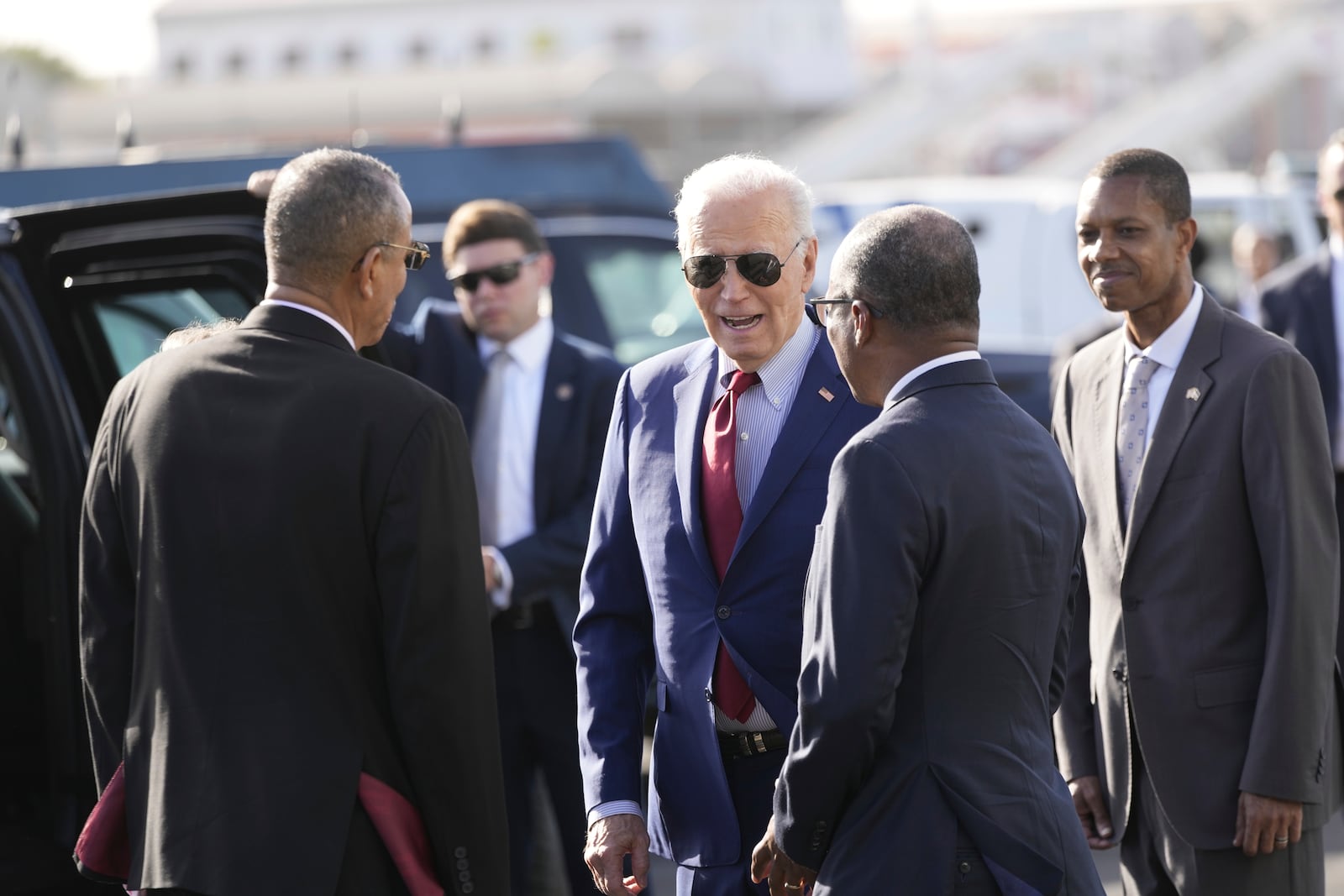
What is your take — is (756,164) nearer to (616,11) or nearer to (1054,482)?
(1054,482)

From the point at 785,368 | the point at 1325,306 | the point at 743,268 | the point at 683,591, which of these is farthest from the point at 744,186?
the point at 1325,306

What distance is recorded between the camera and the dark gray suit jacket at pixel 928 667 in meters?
2.50

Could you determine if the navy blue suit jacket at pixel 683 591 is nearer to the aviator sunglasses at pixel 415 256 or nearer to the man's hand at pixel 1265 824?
the aviator sunglasses at pixel 415 256

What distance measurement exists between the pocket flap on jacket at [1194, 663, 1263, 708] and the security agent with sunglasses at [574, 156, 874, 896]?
888 mm

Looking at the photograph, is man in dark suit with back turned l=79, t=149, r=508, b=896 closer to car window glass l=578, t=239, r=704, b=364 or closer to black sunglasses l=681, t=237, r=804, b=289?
black sunglasses l=681, t=237, r=804, b=289

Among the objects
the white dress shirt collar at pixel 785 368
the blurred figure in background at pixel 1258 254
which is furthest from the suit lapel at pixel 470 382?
the blurred figure in background at pixel 1258 254

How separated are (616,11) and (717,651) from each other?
183 feet

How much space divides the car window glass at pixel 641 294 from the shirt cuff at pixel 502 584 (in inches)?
107

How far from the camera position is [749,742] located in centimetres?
301

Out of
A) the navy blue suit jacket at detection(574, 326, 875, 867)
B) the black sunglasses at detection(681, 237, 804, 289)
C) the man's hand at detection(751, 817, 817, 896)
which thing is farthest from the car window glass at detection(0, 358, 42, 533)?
the man's hand at detection(751, 817, 817, 896)

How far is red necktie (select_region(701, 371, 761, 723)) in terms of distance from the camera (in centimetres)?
302

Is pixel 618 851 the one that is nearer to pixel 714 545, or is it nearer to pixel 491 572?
pixel 714 545

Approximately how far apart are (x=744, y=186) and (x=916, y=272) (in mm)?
641

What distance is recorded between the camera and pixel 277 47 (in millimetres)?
57125
